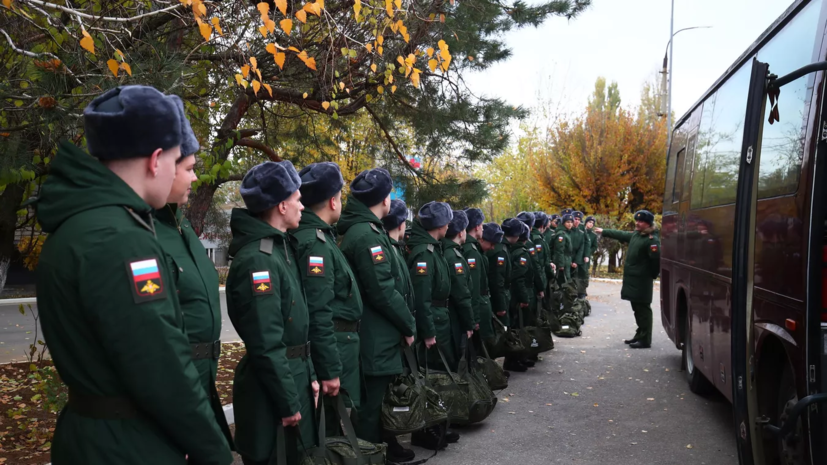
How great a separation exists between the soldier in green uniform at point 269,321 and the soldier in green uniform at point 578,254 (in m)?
13.3

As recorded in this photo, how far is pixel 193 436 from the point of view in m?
2.13

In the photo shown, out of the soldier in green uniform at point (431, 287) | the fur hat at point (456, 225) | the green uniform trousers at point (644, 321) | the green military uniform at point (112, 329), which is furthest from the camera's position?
the green uniform trousers at point (644, 321)

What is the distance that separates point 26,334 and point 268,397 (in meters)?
10.2

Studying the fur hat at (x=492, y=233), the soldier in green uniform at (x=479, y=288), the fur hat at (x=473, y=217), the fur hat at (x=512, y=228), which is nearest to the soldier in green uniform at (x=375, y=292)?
the soldier in green uniform at (x=479, y=288)

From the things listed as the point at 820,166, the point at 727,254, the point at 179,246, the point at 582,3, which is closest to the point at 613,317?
the point at 582,3

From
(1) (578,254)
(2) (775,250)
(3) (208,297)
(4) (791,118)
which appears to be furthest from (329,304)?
(1) (578,254)

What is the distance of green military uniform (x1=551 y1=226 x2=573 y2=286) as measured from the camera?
1525 centimetres

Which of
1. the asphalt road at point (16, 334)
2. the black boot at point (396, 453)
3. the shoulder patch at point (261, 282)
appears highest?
the shoulder patch at point (261, 282)

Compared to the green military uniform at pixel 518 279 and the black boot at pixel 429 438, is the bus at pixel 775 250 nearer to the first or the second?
Result: the black boot at pixel 429 438

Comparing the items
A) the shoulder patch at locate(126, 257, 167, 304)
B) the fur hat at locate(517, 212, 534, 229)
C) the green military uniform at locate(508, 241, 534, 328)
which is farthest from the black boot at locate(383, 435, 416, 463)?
the fur hat at locate(517, 212, 534, 229)

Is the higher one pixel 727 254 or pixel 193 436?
pixel 727 254

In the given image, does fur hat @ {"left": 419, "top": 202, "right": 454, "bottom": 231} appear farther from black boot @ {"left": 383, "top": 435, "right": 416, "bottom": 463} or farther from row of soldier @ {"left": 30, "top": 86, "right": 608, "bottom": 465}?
black boot @ {"left": 383, "top": 435, "right": 416, "bottom": 463}

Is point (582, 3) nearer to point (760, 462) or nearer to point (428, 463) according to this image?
point (428, 463)

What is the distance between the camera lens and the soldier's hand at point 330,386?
4.24 metres
